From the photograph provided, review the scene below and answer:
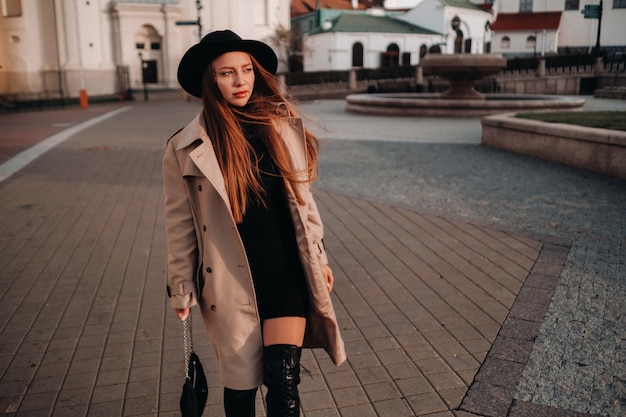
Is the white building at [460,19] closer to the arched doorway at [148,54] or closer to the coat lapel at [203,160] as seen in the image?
the arched doorway at [148,54]

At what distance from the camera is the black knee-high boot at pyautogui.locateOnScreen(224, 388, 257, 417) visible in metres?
2.54

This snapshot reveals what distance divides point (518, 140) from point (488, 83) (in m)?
22.2

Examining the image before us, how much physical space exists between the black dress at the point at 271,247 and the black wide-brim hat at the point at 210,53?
31 centimetres

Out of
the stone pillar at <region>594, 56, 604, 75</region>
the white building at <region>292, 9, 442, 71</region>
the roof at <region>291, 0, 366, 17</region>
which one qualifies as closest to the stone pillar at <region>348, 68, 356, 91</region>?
the stone pillar at <region>594, 56, 604, 75</region>

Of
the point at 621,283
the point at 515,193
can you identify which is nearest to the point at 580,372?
the point at 621,283

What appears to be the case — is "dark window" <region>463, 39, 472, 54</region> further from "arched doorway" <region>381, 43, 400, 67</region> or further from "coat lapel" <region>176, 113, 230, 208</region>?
"coat lapel" <region>176, 113, 230, 208</region>

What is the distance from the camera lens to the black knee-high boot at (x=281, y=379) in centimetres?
242

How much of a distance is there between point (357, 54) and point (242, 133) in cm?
5922

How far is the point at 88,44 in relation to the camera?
44.7 m

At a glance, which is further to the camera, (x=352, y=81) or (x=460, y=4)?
(x=460, y=4)

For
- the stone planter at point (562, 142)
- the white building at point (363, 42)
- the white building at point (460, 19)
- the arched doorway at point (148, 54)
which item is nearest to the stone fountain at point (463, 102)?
the stone planter at point (562, 142)

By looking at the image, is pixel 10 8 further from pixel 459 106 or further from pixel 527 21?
pixel 527 21

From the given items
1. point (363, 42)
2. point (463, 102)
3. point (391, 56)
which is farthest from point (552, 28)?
point (463, 102)

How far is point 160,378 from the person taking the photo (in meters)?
3.70
